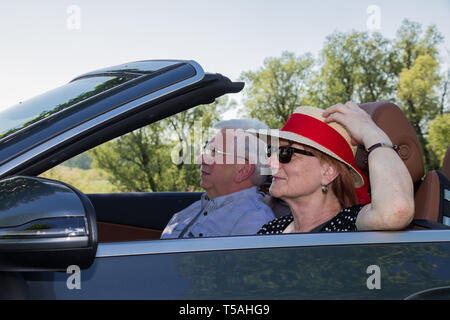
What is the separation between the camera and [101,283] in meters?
1.68

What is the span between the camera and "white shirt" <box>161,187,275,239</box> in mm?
2980

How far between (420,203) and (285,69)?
3059 centimetres

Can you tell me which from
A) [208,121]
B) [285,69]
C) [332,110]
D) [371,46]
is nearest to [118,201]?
[332,110]

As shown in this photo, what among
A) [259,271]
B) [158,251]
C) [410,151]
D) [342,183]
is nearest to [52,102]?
[158,251]

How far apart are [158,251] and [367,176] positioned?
127cm

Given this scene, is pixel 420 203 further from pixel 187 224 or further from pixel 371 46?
pixel 371 46

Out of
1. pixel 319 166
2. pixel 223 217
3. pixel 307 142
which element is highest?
pixel 307 142

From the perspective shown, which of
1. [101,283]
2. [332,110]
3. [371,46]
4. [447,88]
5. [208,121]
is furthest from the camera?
[371,46]

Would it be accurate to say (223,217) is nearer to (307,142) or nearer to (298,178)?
(298,178)

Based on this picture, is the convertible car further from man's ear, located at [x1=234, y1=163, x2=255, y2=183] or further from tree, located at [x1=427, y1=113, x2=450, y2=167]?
tree, located at [x1=427, y1=113, x2=450, y2=167]

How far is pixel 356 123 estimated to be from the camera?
7.63ft

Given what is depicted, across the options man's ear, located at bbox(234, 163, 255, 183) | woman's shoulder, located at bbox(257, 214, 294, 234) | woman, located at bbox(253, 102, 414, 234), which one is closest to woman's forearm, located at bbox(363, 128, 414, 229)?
woman, located at bbox(253, 102, 414, 234)

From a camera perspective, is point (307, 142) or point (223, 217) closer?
point (307, 142)

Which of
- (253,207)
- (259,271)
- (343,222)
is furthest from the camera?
(253,207)
